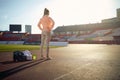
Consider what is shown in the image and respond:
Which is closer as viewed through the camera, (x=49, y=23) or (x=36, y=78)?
(x=36, y=78)

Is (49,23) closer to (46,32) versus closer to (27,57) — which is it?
(46,32)

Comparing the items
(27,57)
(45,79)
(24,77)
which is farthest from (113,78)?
(27,57)

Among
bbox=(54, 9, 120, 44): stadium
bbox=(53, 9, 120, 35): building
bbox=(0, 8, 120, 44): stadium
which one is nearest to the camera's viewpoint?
bbox=(0, 8, 120, 44): stadium

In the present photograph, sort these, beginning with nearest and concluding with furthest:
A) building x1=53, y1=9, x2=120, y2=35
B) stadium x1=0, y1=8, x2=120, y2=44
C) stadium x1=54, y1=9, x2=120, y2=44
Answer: stadium x1=0, y1=8, x2=120, y2=44 → stadium x1=54, y1=9, x2=120, y2=44 → building x1=53, y1=9, x2=120, y2=35

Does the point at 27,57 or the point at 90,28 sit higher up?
the point at 90,28

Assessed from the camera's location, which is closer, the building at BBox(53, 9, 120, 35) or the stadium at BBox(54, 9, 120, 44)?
the stadium at BBox(54, 9, 120, 44)

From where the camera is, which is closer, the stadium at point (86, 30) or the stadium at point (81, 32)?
the stadium at point (81, 32)

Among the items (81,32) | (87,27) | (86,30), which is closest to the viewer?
(86,30)

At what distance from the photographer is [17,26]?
69812 millimetres

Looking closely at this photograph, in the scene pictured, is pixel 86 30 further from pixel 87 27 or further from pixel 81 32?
pixel 87 27

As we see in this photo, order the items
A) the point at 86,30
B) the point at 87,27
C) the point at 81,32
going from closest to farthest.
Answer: the point at 86,30
the point at 81,32
the point at 87,27

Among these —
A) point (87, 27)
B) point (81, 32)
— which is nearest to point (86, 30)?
point (81, 32)

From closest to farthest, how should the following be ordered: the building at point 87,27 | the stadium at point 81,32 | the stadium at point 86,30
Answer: the stadium at point 81,32
the stadium at point 86,30
the building at point 87,27

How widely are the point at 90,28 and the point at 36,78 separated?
7873cm
